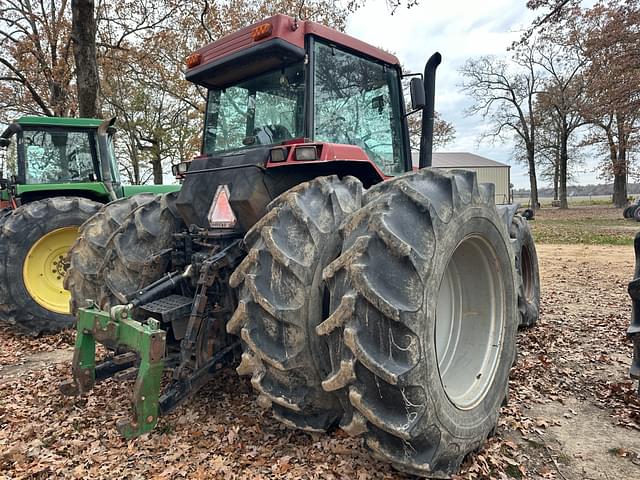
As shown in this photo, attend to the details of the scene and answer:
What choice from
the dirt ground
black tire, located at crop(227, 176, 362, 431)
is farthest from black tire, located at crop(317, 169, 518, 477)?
the dirt ground

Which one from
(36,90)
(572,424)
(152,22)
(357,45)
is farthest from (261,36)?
(36,90)


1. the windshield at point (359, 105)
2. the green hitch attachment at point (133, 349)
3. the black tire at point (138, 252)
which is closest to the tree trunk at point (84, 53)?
the black tire at point (138, 252)

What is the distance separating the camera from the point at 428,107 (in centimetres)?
423

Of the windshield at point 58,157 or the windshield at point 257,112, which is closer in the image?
the windshield at point 257,112

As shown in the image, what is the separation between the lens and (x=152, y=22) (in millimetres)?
19719

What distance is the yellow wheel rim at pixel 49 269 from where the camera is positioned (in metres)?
6.18

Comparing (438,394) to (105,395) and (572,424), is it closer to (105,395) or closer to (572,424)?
(572,424)

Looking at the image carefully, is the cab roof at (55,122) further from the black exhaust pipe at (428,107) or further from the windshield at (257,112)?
the black exhaust pipe at (428,107)

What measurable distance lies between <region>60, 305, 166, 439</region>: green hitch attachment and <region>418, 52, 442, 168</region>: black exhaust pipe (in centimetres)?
277

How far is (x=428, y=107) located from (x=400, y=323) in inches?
102

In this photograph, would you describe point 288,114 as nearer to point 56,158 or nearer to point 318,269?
point 318,269

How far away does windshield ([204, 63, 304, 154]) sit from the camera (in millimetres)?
3621

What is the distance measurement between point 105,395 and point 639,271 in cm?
401

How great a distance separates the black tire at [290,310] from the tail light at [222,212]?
69cm
